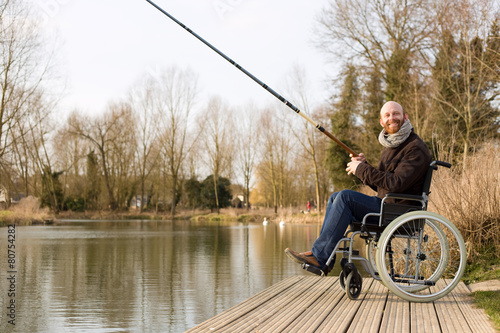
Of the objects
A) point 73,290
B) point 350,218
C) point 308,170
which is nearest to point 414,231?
point 350,218

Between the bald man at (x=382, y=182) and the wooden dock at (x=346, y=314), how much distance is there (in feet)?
1.05

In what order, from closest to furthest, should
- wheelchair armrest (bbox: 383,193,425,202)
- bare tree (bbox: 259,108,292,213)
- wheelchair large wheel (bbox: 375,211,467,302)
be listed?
wheelchair large wheel (bbox: 375,211,467,302)
wheelchair armrest (bbox: 383,193,425,202)
bare tree (bbox: 259,108,292,213)

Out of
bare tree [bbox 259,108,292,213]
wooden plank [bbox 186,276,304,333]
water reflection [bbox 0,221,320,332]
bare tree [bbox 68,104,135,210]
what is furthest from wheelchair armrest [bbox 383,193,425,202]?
bare tree [bbox 68,104,135,210]

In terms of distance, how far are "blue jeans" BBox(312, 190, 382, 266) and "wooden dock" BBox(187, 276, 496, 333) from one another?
0.33 meters

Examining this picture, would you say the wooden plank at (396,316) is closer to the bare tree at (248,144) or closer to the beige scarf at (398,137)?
the beige scarf at (398,137)

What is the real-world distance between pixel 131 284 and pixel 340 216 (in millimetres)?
3705

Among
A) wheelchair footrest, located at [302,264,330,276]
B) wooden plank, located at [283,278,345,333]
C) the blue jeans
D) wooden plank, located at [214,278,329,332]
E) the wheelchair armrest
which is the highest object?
the wheelchair armrest

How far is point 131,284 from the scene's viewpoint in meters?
6.32

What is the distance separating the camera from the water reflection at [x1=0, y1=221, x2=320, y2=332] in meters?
4.43

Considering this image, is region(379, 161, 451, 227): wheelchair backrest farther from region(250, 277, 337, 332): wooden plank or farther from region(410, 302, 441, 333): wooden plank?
region(250, 277, 337, 332): wooden plank

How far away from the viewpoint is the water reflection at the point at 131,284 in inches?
174

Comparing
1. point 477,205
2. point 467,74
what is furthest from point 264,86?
point 467,74

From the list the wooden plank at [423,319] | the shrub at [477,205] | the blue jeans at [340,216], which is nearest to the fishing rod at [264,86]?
the blue jeans at [340,216]

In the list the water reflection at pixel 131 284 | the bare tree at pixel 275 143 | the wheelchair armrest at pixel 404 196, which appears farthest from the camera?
the bare tree at pixel 275 143
